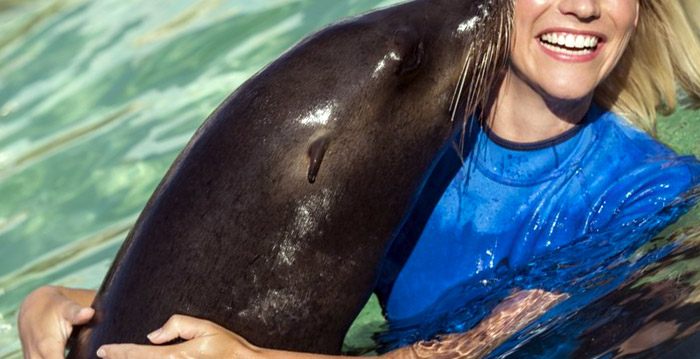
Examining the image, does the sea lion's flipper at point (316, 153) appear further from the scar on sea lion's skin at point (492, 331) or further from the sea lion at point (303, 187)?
the scar on sea lion's skin at point (492, 331)

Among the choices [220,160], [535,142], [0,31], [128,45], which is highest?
[0,31]

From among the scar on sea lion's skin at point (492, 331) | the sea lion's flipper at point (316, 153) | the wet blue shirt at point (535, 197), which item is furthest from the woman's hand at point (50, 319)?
the wet blue shirt at point (535, 197)

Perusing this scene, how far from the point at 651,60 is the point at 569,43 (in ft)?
2.32

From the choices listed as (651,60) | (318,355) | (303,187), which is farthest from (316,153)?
(651,60)

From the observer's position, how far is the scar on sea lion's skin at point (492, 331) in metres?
4.59

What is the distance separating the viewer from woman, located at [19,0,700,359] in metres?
4.69

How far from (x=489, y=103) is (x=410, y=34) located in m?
0.67

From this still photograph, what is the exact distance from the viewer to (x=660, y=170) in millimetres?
4789

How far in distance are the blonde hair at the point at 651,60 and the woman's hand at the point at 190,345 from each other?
1.93 m

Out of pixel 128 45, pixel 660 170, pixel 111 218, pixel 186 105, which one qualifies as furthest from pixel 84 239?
pixel 660 170

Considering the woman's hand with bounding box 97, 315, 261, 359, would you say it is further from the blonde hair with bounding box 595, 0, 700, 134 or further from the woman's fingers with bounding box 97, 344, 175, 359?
the blonde hair with bounding box 595, 0, 700, 134

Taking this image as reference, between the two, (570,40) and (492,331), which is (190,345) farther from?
(570,40)

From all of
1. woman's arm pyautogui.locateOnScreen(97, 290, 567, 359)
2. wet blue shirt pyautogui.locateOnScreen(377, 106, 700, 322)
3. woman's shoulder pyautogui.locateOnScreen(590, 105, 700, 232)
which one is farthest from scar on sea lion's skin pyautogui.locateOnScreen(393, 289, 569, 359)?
woman's shoulder pyautogui.locateOnScreen(590, 105, 700, 232)

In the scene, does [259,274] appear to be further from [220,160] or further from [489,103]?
[489,103]
